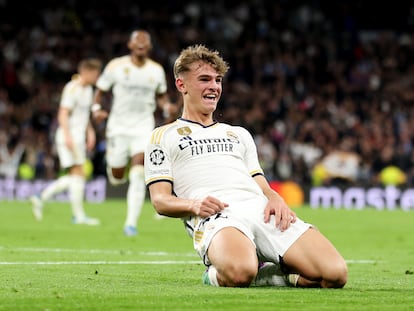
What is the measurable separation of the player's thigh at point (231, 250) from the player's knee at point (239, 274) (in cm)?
1

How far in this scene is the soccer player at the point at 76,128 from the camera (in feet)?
57.0

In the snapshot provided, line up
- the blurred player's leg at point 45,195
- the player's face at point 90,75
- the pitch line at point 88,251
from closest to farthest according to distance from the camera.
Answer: the pitch line at point 88,251, the player's face at point 90,75, the blurred player's leg at point 45,195

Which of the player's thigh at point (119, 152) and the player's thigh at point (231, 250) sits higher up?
the player's thigh at point (119, 152)

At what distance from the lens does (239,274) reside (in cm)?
757

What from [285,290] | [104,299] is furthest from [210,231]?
[104,299]

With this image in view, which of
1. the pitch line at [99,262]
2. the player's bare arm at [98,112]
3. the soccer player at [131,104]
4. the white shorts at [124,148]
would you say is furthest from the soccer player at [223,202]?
the white shorts at [124,148]

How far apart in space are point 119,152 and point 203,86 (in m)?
6.86

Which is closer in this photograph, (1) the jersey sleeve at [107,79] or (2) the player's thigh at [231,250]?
(2) the player's thigh at [231,250]

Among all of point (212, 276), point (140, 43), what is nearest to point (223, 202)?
point (212, 276)

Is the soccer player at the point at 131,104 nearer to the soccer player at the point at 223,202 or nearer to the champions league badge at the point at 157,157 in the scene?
the soccer player at the point at 223,202

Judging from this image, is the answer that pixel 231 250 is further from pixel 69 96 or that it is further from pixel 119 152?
pixel 69 96

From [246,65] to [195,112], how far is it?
966 inches

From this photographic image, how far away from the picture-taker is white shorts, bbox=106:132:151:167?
15.1m

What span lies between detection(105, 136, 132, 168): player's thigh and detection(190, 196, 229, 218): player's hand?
728 centimetres
